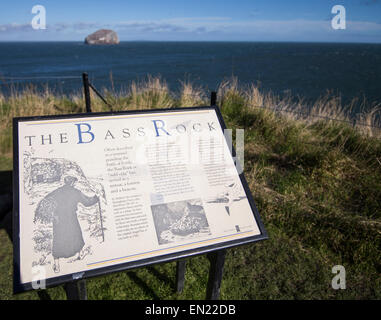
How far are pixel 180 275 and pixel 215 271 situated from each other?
0.55 meters

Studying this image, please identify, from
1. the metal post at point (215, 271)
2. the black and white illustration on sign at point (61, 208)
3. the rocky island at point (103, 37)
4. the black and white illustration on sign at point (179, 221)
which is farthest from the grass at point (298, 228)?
the rocky island at point (103, 37)

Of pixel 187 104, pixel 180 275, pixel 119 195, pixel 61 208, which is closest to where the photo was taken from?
pixel 61 208

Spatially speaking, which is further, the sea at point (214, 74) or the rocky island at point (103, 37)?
the rocky island at point (103, 37)

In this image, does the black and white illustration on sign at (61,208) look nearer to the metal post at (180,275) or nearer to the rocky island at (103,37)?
the metal post at (180,275)

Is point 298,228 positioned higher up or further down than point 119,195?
further down

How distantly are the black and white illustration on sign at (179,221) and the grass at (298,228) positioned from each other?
946 mm

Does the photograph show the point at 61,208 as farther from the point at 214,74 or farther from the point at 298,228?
the point at 214,74

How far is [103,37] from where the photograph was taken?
5709 inches

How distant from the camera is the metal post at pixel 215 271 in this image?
166 cm

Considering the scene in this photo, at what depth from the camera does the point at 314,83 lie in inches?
1002

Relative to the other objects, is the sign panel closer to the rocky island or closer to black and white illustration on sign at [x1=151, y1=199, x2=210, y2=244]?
black and white illustration on sign at [x1=151, y1=199, x2=210, y2=244]

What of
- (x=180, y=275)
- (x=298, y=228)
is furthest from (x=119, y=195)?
(x=298, y=228)

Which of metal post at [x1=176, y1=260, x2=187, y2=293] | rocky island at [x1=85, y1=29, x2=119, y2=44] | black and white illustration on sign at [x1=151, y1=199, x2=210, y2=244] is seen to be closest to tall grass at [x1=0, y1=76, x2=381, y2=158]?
metal post at [x1=176, y1=260, x2=187, y2=293]
